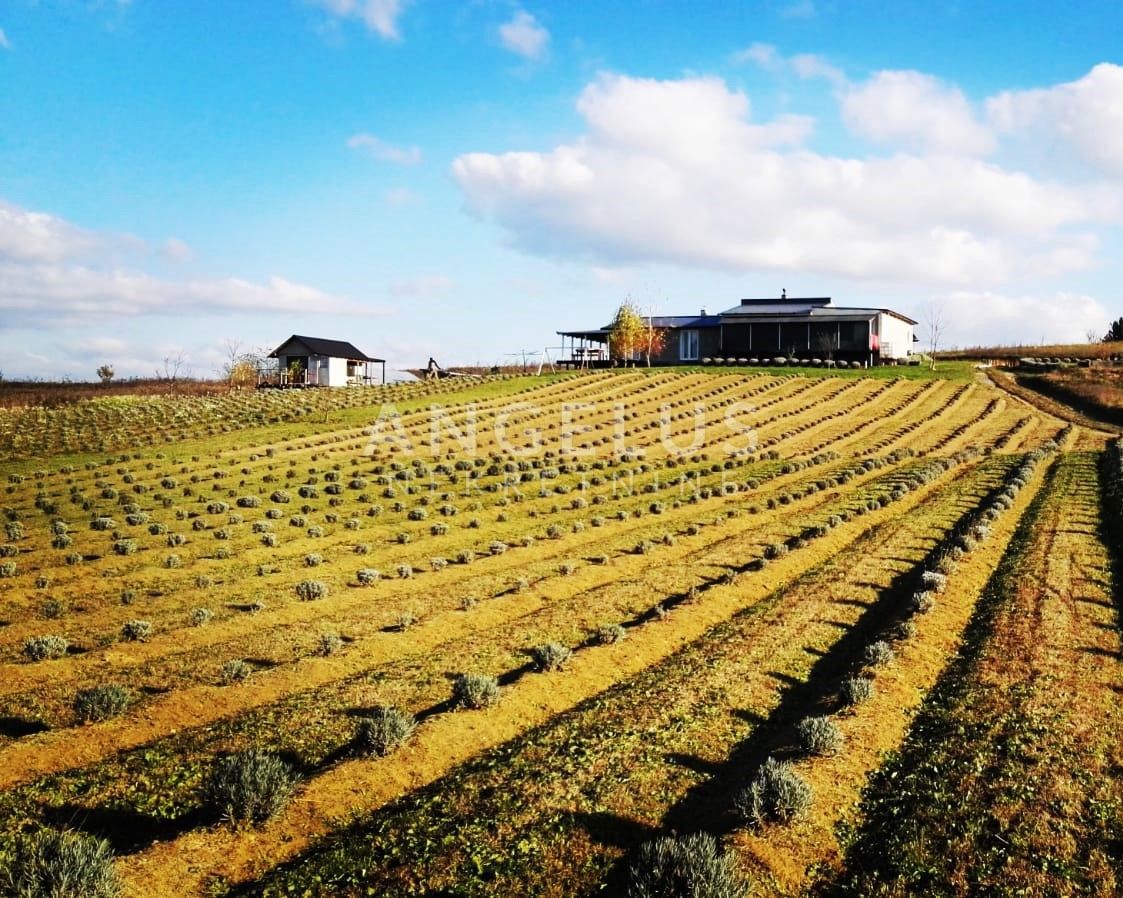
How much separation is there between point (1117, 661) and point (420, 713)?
40.0 ft

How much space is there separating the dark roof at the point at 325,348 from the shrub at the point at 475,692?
77723 millimetres

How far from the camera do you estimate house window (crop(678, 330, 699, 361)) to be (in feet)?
278

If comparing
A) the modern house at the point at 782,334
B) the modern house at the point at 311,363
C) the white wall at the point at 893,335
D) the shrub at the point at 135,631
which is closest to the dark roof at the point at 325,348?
the modern house at the point at 311,363

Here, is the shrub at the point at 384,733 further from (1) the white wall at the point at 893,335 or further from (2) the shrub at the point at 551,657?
(1) the white wall at the point at 893,335

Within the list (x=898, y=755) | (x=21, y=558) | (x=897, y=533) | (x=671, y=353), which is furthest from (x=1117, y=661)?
(x=671, y=353)

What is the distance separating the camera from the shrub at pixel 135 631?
1567cm

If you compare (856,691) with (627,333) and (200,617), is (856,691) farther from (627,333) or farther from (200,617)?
(627,333)

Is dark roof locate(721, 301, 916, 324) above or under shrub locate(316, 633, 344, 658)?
above

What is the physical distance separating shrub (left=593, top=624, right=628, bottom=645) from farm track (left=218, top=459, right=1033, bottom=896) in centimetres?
122

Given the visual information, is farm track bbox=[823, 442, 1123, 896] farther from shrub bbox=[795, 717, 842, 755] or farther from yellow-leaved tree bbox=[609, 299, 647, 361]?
yellow-leaved tree bbox=[609, 299, 647, 361]

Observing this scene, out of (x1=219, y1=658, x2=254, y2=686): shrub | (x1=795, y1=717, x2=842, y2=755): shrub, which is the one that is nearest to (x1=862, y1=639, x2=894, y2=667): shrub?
(x1=795, y1=717, x2=842, y2=755): shrub

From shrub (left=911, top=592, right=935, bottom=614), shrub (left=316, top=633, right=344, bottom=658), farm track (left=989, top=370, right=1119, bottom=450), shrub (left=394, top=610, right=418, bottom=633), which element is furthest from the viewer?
farm track (left=989, top=370, right=1119, bottom=450)

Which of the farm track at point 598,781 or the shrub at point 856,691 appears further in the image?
the shrub at point 856,691

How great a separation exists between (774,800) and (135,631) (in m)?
13.2
